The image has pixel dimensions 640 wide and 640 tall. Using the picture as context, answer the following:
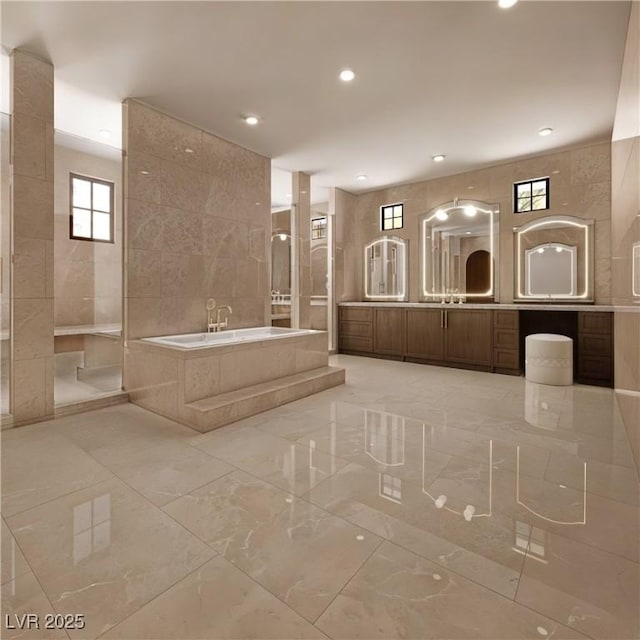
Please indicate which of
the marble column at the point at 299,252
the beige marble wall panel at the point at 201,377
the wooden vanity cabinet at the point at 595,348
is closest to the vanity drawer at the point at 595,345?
the wooden vanity cabinet at the point at 595,348

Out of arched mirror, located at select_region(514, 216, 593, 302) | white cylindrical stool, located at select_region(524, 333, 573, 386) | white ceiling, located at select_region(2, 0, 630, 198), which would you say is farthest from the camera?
arched mirror, located at select_region(514, 216, 593, 302)

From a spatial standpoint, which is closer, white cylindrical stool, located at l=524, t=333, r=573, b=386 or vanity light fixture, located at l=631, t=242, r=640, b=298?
vanity light fixture, located at l=631, t=242, r=640, b=298

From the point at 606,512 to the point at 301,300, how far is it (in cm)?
444

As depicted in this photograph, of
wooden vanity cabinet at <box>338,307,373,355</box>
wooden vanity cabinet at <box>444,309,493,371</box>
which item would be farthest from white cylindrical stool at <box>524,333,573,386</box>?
wooden vanity cabinet at <box>338,307,373,355</box>

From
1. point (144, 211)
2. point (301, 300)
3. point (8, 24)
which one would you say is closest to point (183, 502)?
point (144, 211)

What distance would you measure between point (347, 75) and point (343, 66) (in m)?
0.13

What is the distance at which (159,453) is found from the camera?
235cm

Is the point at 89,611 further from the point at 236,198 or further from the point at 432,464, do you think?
the point at 236,198

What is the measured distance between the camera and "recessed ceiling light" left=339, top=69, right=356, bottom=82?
306cm

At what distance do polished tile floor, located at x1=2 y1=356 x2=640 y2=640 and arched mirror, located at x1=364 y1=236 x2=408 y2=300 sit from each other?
3664 millimetres

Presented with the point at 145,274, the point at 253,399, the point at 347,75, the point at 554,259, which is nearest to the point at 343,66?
the point at 347,75

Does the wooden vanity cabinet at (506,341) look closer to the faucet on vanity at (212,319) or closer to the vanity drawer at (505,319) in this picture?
the vanity drawer at (505,319)

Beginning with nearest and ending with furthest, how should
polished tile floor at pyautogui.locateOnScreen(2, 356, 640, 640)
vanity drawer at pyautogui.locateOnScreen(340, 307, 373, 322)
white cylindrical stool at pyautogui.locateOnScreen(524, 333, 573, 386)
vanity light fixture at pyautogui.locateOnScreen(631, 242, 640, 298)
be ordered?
polished tile floor at pyautogui.locateOnScreen(2, 356, 640, 640), vanity light fixture at pyautogui.locateOnScreen(631, 242, 640, 298), white cylindrical stool at pyautogui.locateOnScreen(524, 333, 573, 386), vanity drawer at pyautogui.locateOnScreen(340, 307, 373, 322)

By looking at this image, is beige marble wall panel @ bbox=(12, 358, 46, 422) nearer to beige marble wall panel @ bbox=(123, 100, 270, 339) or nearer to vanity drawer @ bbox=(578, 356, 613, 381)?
beige marble wall panel @ bbox=(123, 100, 270, 339)
